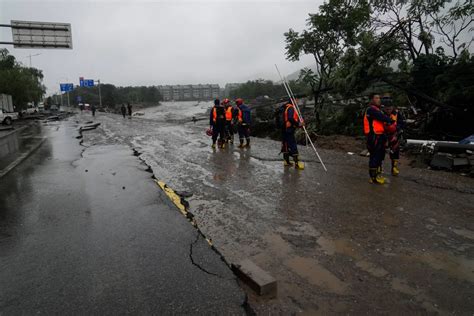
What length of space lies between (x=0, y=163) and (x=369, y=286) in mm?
10680

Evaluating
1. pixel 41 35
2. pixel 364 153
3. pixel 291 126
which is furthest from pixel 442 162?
pixel 41 35

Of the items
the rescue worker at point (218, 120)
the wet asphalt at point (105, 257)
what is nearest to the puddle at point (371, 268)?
the wet asphalt at point (105, 257)

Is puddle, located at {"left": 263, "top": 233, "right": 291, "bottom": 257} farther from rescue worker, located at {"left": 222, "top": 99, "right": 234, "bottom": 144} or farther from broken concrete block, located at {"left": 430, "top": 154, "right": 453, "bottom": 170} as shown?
rescue worker, located at {"left": 222, "top": 99, "right": 234, "bottom": 144}

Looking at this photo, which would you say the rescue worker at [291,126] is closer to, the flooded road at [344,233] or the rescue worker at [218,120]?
the flooded road at [344,233]

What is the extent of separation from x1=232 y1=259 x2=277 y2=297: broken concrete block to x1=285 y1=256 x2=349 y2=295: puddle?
432 millimetres

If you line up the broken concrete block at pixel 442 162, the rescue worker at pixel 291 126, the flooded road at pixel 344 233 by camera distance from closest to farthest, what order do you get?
1. the flooded road at pixel 344 233
2. the broken concrete block at pixel 442 162
3. the rescue worker at pixel 291 126

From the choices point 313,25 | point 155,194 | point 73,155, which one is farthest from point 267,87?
point 155,194

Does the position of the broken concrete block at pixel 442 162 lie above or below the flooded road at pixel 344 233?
above

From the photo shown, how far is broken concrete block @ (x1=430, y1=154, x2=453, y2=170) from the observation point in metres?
7.56

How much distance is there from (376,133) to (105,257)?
5340mm

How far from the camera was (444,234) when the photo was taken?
411cm

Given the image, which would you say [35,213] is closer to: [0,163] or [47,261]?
[47,261]

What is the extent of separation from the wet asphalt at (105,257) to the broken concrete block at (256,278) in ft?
0.37

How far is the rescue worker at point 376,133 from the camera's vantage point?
20.3 feet
